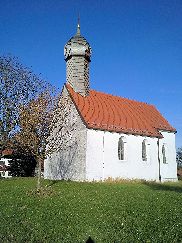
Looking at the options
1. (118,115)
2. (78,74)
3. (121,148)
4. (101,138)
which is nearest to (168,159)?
(121,148)

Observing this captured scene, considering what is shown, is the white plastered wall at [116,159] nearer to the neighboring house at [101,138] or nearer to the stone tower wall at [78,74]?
the neighboring house at [101,138]

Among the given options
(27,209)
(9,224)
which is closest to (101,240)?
(9,224)

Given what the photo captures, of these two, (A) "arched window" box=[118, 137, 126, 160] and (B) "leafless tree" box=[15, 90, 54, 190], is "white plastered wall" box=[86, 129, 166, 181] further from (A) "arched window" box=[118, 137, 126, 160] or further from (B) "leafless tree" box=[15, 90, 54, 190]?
(B) "leafless tree" box=[15, 90, 54, 190]

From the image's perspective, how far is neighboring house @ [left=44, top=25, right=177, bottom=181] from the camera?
27.0 m

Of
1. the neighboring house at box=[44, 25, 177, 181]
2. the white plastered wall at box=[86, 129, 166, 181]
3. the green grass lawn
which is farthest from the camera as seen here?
the neighboring house at box=[44, 25, 177, 181]

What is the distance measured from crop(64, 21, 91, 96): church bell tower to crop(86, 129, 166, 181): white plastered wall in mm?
5975

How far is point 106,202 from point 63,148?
15418mm

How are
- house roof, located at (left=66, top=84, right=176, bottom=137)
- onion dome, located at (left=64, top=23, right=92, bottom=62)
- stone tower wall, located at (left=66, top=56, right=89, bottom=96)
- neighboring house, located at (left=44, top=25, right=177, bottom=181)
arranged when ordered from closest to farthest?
neighboring house, located at (left=44, top=25, right=177, bottom=181) → house roof, located at (left=66, top=84, right=176, bottom=137) → stone tower wall, located at (left=66, top=56, right=89, bottom=96) → onion dome, located at (left=64, top=23, right=92, bottom=62)

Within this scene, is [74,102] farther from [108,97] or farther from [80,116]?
[108,97]

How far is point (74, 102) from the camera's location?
28.3 m

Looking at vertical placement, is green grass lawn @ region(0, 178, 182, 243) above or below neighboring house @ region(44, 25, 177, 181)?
below

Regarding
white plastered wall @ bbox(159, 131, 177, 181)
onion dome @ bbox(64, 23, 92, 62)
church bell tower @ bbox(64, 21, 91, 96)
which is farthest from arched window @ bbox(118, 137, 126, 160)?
onion dome @ bbox(64, 23, 92, 62)

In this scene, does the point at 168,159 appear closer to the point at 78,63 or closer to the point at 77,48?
the point at 78,63

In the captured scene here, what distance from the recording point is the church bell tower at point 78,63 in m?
30.4
